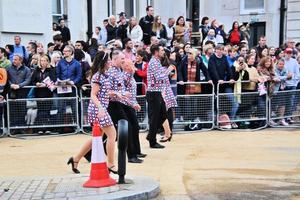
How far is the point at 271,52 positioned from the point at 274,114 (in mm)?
2894

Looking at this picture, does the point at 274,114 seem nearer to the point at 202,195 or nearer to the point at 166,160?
the point at 166,160

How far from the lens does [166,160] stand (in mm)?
9398

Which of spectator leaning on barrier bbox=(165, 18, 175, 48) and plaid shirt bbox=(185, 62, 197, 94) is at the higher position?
spectator leaning on barrier bbox=(165, 18, 175, 48)

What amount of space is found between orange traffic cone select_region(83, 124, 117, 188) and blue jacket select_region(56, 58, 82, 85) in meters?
5.51

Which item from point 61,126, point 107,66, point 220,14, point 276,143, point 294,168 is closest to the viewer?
point 107,66

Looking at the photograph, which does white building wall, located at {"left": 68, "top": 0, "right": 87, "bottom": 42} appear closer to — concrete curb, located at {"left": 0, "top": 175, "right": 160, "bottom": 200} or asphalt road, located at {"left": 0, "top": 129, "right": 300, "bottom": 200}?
asphalt road, located at {"left": 0, "top": 129, "right": 300, "bottom": 200}

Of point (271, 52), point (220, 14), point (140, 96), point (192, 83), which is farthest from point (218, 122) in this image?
point (220, 14)

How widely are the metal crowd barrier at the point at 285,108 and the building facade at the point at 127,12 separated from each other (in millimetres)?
5311

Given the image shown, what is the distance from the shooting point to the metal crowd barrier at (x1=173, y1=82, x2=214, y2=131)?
13.0 metres

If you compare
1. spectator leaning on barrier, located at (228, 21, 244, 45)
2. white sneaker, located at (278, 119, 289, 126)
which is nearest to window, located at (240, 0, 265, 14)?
spectator leaning on barrier, located at (228, 21, 244, 45)

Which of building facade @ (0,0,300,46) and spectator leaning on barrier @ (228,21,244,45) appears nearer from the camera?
building facade @ (0,0,300,46)

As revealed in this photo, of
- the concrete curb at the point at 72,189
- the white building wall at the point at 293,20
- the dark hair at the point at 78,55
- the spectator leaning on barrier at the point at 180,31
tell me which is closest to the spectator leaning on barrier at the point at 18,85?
the dark hair at the point at 78,55

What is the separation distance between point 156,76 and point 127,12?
15902mm

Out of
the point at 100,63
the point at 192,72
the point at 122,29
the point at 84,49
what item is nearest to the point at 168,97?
the point at 192,72
